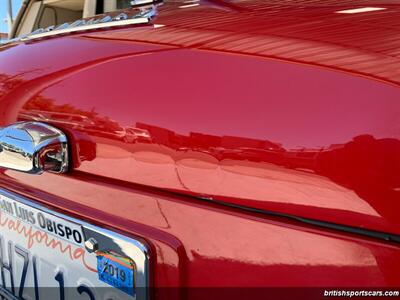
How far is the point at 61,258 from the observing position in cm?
128

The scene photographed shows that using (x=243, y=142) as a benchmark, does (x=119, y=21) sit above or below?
above

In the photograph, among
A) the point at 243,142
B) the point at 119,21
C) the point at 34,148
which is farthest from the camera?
the point at 119,21

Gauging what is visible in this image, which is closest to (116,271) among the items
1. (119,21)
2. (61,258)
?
(61,258)

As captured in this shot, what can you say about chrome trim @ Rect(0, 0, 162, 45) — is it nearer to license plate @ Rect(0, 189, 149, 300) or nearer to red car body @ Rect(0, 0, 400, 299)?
red car body @ Rect(0, 0, 400, 299)

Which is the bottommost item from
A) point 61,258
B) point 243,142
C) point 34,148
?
point 61,258

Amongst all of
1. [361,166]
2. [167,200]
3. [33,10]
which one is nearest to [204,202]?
[167,200]

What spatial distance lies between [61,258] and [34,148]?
1.00ft

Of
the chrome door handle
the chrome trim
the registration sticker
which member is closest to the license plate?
the registration sticker

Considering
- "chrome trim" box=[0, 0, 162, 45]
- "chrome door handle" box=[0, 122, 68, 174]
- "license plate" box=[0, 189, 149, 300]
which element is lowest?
"license plate" box=[0, 189, 149, 300]

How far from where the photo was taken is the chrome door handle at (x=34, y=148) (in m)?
1.26

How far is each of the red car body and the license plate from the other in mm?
36

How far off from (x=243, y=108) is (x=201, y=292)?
1.24ft

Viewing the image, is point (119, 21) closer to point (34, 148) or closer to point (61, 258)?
point (34, 148)

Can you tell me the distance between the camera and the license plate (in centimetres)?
108
